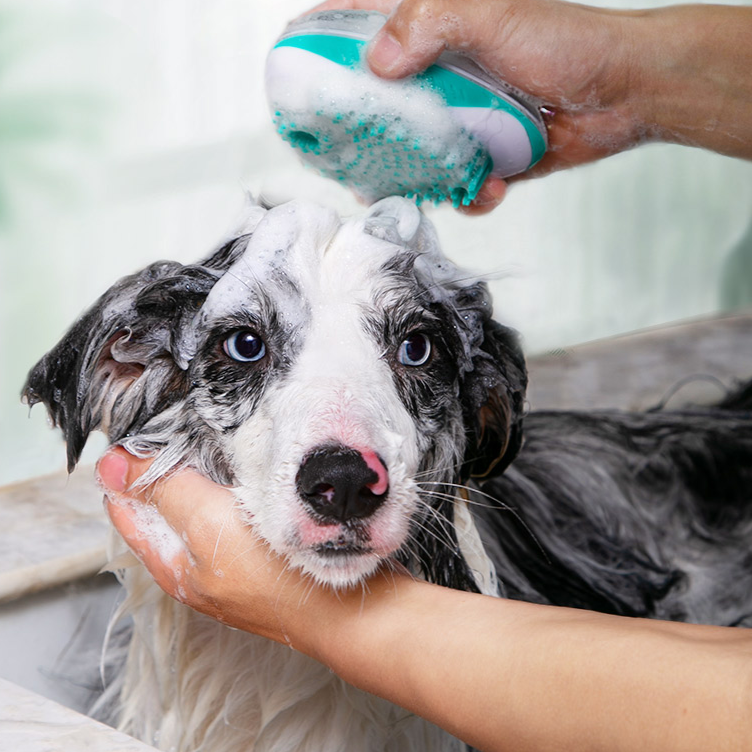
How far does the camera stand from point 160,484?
1008mm

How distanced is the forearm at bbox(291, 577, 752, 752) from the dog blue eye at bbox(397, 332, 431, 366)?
23cm

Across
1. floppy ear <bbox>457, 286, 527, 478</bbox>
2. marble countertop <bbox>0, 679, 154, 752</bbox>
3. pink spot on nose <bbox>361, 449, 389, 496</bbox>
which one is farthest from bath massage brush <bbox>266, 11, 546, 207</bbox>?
marble countertop <bbox>0, 679, 154, 752</bbox>

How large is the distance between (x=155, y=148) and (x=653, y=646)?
1.95m

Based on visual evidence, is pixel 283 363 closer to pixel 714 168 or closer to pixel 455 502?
pixel 455 502

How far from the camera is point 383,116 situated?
998 mm

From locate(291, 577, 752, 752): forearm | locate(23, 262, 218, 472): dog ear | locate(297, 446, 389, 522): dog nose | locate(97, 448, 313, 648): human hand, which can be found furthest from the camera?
locate(23, 262, 218, 472): dog ear

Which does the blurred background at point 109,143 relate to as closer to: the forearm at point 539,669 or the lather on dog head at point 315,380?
the lather on dog head at point 315,380

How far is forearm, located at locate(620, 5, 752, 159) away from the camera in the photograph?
3.99ft

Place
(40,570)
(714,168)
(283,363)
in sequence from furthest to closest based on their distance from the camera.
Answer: (714,168) → (40,570) → (283,363)

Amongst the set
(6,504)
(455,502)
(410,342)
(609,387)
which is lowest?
(609,387)

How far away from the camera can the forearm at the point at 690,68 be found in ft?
3.99

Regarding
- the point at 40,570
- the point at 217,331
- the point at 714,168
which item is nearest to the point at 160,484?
the point at 217,331

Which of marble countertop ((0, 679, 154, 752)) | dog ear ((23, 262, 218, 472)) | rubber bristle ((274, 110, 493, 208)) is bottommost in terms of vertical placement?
marble countertop ((0, 679, 154, 752))

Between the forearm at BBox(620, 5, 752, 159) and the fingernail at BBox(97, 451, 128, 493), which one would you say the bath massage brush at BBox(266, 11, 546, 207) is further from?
the fingernail at BBox(97, 451, 128, 493)
